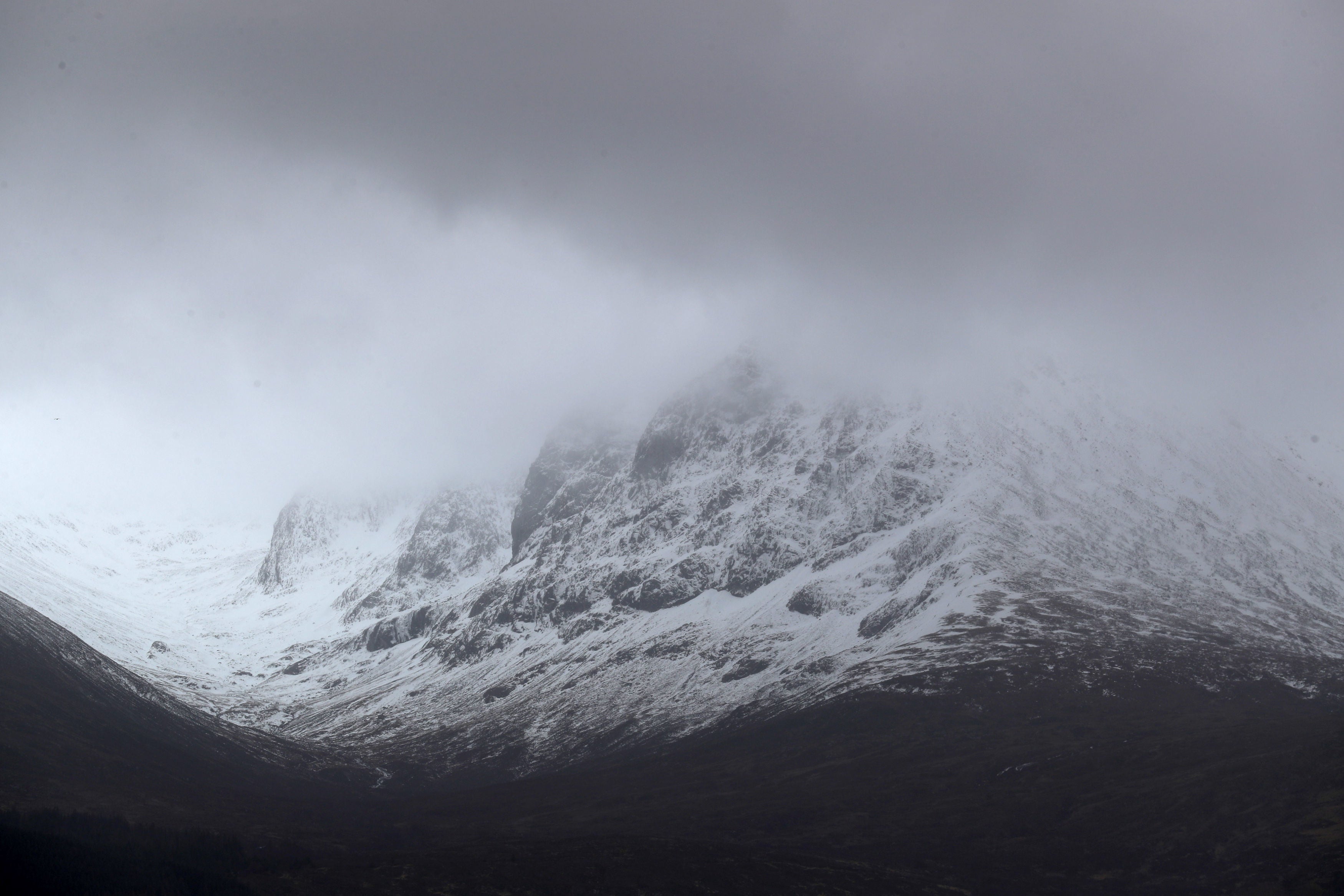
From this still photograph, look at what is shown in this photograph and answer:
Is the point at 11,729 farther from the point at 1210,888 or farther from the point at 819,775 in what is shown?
the point at 1210,888

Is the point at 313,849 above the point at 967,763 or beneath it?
beneath

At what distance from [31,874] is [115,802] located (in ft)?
189

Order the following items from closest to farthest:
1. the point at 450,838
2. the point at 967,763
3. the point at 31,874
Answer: the point at 31,874 < the point at 450,838 < the point at 967,763

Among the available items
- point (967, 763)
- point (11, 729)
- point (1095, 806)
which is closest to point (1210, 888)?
point (1095, 806)

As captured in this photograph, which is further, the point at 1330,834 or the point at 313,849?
the point at 313,849

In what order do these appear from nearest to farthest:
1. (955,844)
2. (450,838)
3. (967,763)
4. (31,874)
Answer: (31,874) < (955,844) < (450,838) < (967,763)

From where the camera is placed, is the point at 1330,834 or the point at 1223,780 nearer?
the point at 1330,834

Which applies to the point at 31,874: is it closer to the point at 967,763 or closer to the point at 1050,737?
the point at 967,763

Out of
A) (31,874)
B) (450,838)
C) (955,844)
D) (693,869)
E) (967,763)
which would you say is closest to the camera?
(31,874)

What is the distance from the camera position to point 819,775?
199 m

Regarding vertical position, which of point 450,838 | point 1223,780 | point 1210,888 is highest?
point 1223,780

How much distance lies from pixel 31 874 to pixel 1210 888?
150 m

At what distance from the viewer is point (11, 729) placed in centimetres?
17750

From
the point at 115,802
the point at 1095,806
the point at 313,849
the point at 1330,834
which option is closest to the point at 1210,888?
the point at 1330,834
